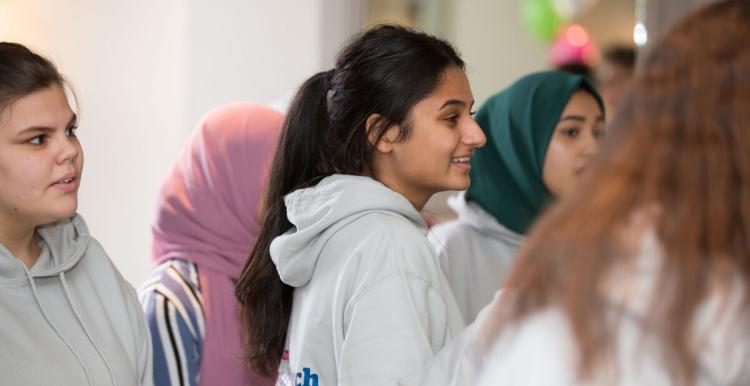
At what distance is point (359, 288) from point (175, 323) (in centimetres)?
77

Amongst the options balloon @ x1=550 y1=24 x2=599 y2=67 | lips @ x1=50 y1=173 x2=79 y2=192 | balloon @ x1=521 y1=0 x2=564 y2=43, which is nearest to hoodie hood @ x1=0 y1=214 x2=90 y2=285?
lips @ x1=50 y1=173 x2=79 y2=192

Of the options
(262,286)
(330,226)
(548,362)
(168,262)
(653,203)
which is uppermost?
(653,203)

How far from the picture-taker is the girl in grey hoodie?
1572mm

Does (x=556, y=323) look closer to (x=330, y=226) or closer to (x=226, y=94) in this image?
(x=330, y=226)

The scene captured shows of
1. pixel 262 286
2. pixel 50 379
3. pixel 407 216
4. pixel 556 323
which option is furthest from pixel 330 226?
pixel 556 323

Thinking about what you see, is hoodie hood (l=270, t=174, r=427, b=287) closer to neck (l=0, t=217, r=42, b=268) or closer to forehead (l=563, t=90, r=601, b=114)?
neck (l=0, t=217, r=42, b=268)

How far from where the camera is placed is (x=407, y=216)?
1.66m

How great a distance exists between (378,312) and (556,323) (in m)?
0.62

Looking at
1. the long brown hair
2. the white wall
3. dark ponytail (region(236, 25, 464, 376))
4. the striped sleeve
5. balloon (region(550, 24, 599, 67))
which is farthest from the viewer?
balloon (region(550, 24, 599, 67))

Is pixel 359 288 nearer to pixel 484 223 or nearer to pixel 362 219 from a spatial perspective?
pixel 362 219

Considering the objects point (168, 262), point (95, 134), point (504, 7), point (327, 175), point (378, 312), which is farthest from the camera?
point (504, 7)

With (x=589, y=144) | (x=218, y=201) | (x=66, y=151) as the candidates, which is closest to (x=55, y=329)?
(x=66, y=151)

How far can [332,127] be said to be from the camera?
179cm

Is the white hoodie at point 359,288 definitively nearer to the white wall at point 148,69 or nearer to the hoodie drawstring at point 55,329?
the hoodie drawstring at point 55,329
